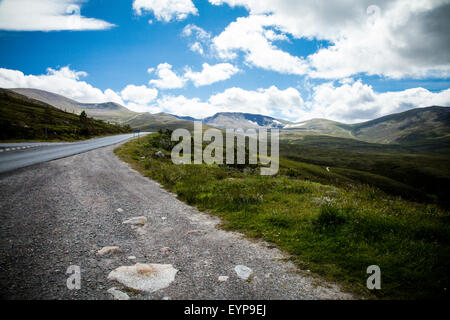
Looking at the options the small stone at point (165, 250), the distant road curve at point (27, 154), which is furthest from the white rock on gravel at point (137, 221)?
the distant road curve at point (27, 154)

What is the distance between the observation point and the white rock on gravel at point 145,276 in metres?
4.45

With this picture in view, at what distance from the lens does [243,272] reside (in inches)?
201

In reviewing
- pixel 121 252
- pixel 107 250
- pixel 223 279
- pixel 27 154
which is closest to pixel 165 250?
pixel 121 252

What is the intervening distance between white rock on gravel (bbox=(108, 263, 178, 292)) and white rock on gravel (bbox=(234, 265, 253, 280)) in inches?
59.8

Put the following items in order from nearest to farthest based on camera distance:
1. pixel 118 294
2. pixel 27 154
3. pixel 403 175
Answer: pixel 118 294 → pixel 27 154 → pixel 403 175

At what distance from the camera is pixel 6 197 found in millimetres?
9281

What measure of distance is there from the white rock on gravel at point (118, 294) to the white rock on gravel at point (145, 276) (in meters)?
0.22

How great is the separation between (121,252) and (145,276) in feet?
4.81

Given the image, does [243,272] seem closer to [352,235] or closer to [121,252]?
[121,252]

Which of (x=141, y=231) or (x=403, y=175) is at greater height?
(x=141, y=231)

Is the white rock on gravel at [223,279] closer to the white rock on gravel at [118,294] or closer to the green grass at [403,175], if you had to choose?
the white rock on gravel at [118,294]
